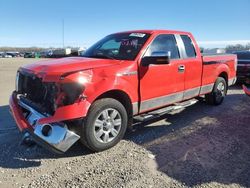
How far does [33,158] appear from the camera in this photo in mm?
4207

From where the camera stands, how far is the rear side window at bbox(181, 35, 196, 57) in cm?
615

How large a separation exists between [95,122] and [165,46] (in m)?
2.32

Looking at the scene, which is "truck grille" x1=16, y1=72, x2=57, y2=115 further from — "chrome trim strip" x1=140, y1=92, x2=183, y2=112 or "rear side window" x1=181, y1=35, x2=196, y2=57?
"rear side window" x1=181, y1=35, x2=196, y2=57

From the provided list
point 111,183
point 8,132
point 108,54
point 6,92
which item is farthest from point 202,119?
point 6,92

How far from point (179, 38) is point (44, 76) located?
320cm

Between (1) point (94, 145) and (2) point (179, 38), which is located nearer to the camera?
(1) point (94, 145)

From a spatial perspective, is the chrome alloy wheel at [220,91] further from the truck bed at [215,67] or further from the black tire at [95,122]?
the black tire at [95,122]

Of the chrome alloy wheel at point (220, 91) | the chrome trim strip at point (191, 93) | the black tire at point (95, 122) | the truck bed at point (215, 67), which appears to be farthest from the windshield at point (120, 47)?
the chrome alloy wheel at point (220, 91)

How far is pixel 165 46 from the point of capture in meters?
5.61

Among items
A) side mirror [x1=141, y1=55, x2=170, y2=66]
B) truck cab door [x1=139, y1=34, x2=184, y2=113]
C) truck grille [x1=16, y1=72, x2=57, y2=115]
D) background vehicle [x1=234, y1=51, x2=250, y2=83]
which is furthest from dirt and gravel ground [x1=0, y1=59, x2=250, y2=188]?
background vehicle [x1=234, y1=51, x2=250, y2=83]

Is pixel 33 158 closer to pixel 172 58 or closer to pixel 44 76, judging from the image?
pixel 44 76

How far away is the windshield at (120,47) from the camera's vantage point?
5082mm

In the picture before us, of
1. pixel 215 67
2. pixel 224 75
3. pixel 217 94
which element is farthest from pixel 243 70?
pixel 215 67

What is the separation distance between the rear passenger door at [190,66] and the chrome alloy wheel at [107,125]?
2136 mm
